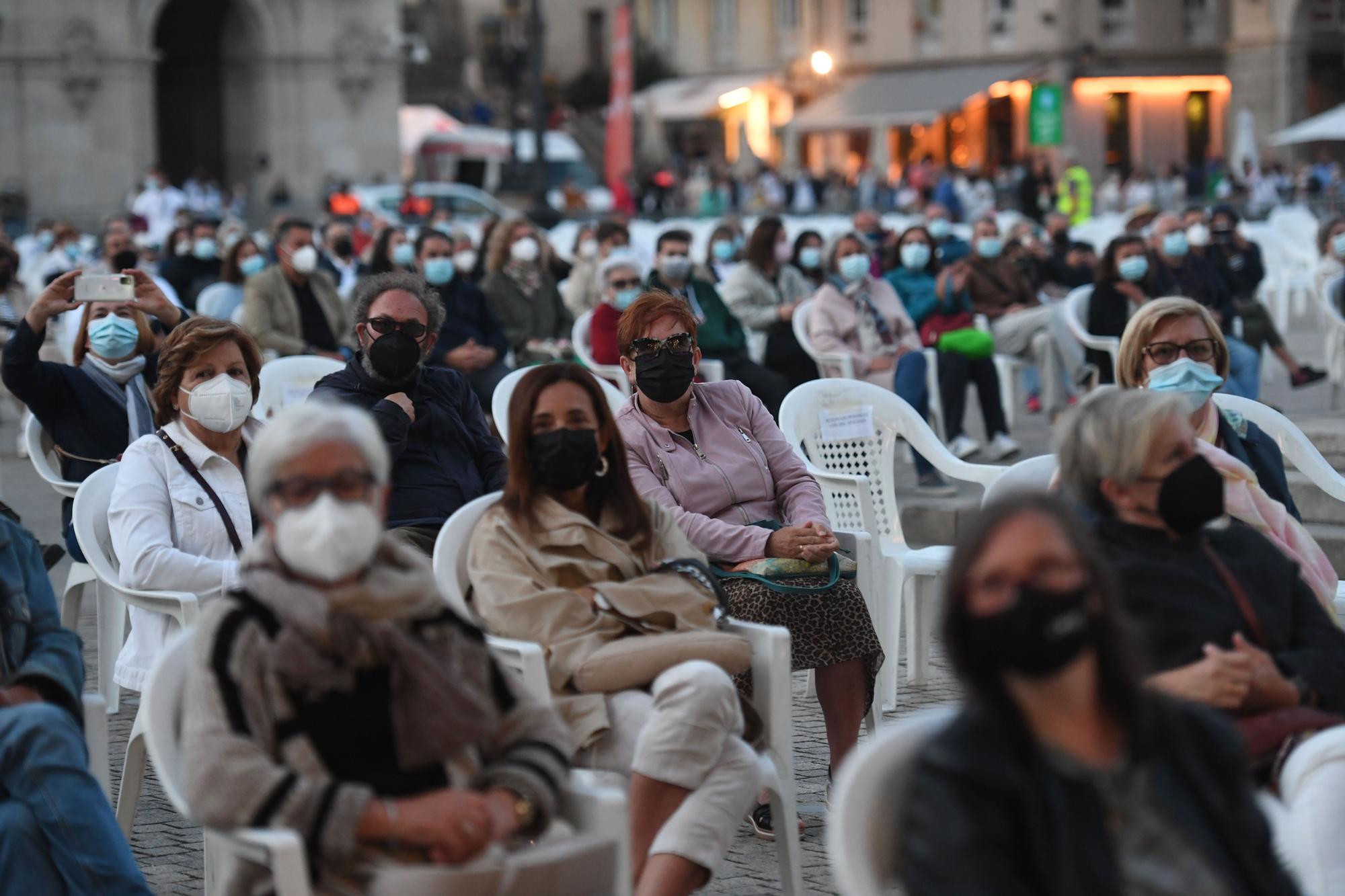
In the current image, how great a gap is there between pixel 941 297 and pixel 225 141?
1447 inches

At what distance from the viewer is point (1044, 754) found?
9.73 feet

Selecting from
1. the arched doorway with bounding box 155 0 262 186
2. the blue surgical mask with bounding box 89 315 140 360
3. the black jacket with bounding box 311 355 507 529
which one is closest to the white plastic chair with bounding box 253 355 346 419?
the blue surgical mask with bounding box 89 315 140 360

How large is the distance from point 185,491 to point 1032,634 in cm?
327

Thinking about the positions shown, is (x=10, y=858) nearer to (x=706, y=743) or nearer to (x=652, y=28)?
(x=706, y=743)

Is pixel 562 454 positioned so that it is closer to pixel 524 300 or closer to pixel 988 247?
pixel 524 300

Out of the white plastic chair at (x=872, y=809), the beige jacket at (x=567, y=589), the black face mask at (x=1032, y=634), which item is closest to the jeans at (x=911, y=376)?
the beige jacket at (x=567, y=589)

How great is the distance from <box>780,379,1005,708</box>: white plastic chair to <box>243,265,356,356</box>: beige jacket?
13.6 feet

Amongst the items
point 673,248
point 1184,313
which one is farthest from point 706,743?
point 673,248

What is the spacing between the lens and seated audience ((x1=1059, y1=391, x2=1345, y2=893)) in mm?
3939

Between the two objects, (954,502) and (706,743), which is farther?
(954,502)

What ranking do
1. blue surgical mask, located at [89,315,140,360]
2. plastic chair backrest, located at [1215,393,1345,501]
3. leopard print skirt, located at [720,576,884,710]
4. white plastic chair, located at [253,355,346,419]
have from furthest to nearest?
white plastic chair, located at [253,355,346,419]
blue surgical mask, located at [89,315,140,360]
plastic chair backrest, located at [1215,393,1345,501]
leopard print skirt, located at [720,576,884,710]

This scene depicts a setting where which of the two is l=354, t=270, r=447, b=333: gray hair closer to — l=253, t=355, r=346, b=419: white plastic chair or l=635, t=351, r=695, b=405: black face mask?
l=635, t=351, r=695, b=405: black face mask

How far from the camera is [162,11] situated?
156 feet

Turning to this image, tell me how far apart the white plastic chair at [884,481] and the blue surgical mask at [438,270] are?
11.9ft
